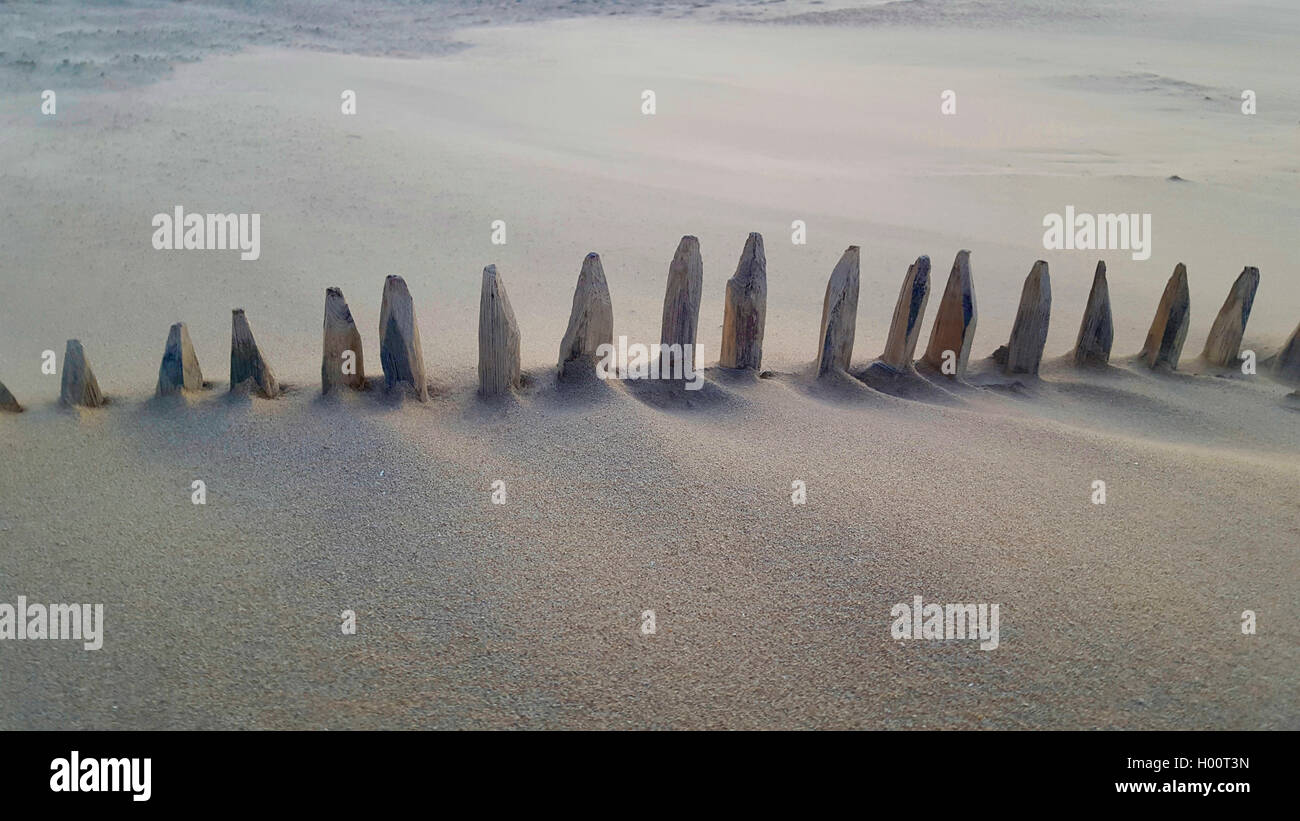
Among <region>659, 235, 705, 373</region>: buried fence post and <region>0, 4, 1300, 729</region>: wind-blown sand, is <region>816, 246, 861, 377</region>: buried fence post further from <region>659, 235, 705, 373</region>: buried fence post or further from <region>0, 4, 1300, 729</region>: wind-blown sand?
<region>659, 235, 705, 373</region>: buried fence post

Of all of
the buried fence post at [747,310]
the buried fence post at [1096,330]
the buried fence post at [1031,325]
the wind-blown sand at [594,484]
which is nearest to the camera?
the wind-blown sand at [594,484]

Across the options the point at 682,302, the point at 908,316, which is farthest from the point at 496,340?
the point at 908,316

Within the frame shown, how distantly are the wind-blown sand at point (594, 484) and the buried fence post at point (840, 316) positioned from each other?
13 cm

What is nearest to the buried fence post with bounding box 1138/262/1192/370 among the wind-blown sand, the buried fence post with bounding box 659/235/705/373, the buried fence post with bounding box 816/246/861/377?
the wind-blown sand

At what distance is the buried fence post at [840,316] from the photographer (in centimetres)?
412

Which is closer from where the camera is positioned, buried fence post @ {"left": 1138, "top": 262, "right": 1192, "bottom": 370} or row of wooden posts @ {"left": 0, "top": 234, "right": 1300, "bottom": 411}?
row of wooden posts @ {"left": 0, "top": 234, "right": 1300, "bottom": 411}

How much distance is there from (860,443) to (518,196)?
168 inches

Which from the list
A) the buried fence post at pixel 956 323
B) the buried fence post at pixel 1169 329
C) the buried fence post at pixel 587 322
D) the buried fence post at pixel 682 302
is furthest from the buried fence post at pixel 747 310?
the buried fence post at pixel 1169 329

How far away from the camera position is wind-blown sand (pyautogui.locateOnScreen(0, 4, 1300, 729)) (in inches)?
96.0

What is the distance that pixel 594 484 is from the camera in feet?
10.7

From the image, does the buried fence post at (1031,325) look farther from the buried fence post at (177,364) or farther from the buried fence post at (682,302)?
the buried fence post at (177,364)
